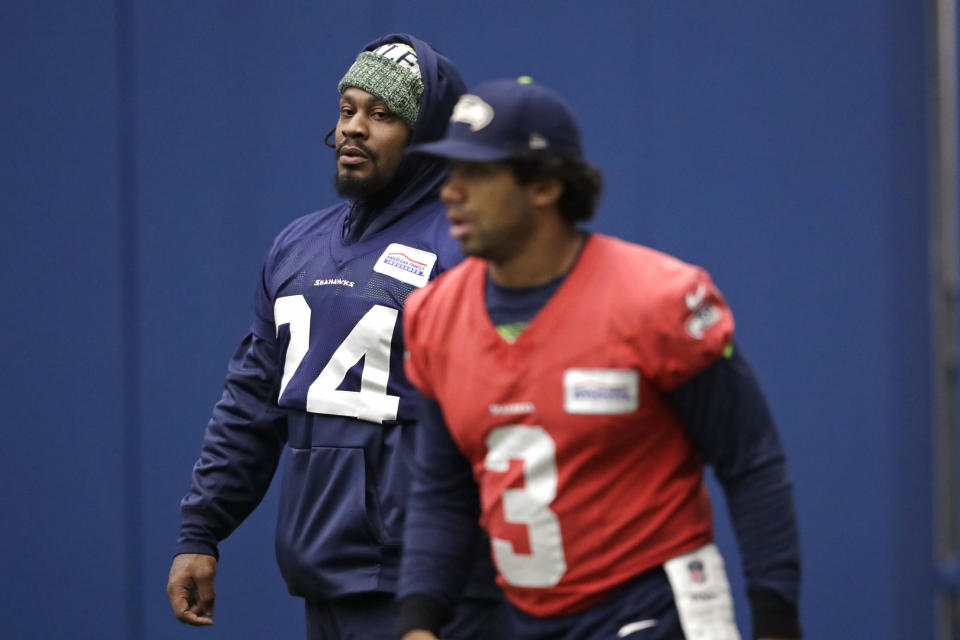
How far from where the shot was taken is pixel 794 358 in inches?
176

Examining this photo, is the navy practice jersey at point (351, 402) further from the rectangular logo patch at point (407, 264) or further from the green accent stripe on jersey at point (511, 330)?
the green accent stripe on jersey at point (511, 330)

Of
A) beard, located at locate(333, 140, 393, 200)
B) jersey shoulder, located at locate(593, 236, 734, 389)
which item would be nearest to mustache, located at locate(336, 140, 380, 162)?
beard, located at locate(333, 140, 393, 200)

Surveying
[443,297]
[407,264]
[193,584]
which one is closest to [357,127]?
[407,264]

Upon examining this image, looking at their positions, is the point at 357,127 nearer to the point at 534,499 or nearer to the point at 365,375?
the point at 365,375

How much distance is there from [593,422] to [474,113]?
1.94 ft

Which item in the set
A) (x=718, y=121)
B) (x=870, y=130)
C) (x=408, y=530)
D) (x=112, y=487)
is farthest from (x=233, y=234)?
(x=408, y=530)

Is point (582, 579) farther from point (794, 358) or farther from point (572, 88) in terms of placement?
point (572, 88)

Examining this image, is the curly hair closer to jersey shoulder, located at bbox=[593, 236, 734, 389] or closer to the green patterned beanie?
jersey shoulder, located at bbox=[593, 236, 734, 389]

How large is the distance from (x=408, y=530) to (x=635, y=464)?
0.51m

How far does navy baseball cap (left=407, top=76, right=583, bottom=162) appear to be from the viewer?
7.95 ft

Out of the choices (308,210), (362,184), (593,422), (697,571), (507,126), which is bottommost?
(697,571)

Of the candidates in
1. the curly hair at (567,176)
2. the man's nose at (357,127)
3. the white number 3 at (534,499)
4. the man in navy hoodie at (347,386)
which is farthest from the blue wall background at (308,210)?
the white number 3 at (534,499)

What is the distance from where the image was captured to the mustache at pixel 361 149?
324 centimetres

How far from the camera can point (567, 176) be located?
8.11 feet
